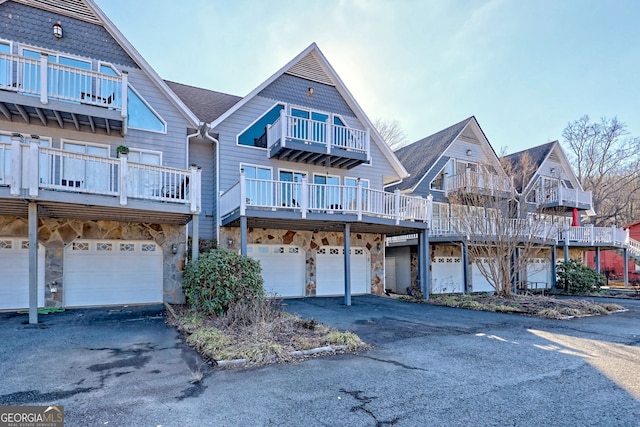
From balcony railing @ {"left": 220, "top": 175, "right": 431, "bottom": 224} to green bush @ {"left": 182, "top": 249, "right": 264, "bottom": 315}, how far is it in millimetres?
2033

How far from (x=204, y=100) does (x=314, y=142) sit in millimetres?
5275

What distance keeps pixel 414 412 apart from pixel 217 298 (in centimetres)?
569

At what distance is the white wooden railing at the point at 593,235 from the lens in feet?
65.2

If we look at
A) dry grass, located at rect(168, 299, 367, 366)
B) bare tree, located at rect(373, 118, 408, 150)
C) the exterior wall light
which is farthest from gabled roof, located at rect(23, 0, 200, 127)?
bare tree, located at rect(373, 118, 408, 150)

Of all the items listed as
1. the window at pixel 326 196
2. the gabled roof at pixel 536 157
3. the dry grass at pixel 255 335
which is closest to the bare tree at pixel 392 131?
the gabled roof at pixel 536 157

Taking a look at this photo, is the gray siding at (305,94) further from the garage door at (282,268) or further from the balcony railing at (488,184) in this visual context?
the garage door at (282,268)

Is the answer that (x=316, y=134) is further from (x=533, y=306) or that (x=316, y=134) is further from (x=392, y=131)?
(x=392, y=131)

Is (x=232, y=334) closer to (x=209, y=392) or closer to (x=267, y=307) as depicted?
(x=267, y=307)

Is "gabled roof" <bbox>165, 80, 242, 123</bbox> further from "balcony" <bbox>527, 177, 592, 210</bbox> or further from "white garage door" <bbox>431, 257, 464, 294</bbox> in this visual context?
"balcony" <bbox>527, 177, 592, 210</bbox>

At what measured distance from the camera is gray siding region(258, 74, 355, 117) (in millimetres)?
13938

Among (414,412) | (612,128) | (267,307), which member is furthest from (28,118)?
(612,128)

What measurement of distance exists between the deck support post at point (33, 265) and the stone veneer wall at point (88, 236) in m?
2.54

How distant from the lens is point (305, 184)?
11.2 m

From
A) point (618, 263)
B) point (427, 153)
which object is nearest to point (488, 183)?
point (427, 153)
